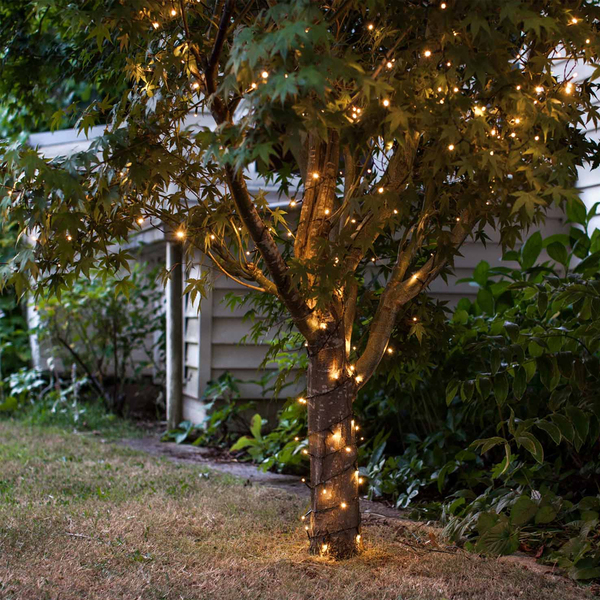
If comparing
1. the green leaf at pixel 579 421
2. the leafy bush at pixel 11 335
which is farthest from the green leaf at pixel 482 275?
the leafy bush at pixel 11 335

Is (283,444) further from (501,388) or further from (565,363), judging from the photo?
(565,363)

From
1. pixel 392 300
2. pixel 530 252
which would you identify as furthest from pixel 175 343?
pixel 392 300

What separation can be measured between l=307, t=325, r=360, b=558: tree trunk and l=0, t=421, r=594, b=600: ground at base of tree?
96mm

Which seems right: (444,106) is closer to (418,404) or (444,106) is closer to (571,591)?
(571,591)

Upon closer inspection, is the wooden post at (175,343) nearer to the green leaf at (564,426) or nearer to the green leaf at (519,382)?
the green leaf at (519,382)

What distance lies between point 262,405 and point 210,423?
458 mm

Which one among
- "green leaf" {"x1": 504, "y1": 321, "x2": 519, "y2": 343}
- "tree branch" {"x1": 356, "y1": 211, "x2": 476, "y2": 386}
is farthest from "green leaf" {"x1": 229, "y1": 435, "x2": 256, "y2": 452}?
"green leaf" {"x1": 504, "y1": 321, "x2": 519, "y2": 343}

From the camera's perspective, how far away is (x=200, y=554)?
2.69 metres

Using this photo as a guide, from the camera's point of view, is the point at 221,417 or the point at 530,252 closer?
the point at 530,252

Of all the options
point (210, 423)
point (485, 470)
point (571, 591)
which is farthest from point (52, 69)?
point (571, 591)

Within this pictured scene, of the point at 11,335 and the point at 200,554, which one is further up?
the point at 11,335

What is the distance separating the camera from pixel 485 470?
3.82 m

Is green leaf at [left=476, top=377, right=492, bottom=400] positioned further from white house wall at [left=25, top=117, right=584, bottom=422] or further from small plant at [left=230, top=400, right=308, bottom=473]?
white house wall at [left=25, top=117, right=584, bottom=422]

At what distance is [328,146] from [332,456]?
1.24 metres
